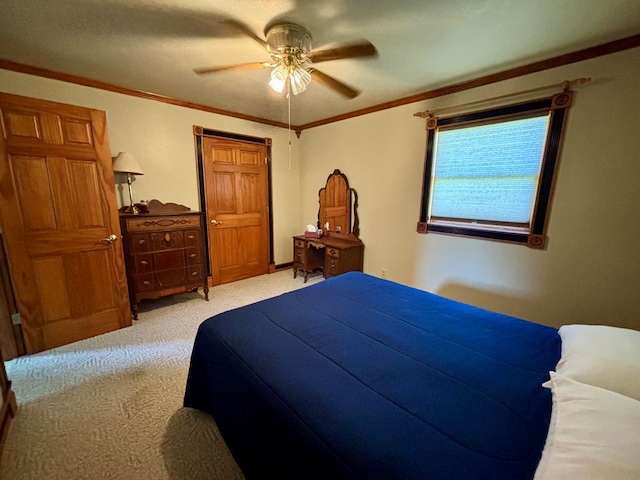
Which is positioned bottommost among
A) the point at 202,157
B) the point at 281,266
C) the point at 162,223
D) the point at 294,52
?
the point at 281,266

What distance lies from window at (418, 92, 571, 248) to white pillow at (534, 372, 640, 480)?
6.38 feet

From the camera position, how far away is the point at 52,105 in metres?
2.03

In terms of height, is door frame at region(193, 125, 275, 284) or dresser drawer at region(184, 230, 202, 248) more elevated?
door frame at region(193, 125, 275, 284)

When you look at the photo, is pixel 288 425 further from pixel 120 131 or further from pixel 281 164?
pixel 281 164

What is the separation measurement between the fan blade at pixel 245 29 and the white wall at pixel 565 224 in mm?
1821

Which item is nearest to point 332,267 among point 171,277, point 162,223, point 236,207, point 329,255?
point 329,255

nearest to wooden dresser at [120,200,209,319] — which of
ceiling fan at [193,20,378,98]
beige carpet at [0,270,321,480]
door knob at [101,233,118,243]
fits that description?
door knob at [101,233,118,243]

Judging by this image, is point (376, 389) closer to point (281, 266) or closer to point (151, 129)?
point (151, 129)

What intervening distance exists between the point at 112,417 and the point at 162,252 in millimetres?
1646

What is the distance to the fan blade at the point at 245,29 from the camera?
5.51 feet

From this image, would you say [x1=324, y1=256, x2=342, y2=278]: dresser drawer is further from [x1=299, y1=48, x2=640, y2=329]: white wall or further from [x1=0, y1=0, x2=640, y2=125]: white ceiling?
[x1=0, y1=0, x2=640, y2=125]: white ceiling

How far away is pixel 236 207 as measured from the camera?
3.86 meters

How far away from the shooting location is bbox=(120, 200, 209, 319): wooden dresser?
2.67m

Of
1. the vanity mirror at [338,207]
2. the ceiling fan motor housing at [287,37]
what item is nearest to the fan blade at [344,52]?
the ceiling fan motor housing at [287,37]
